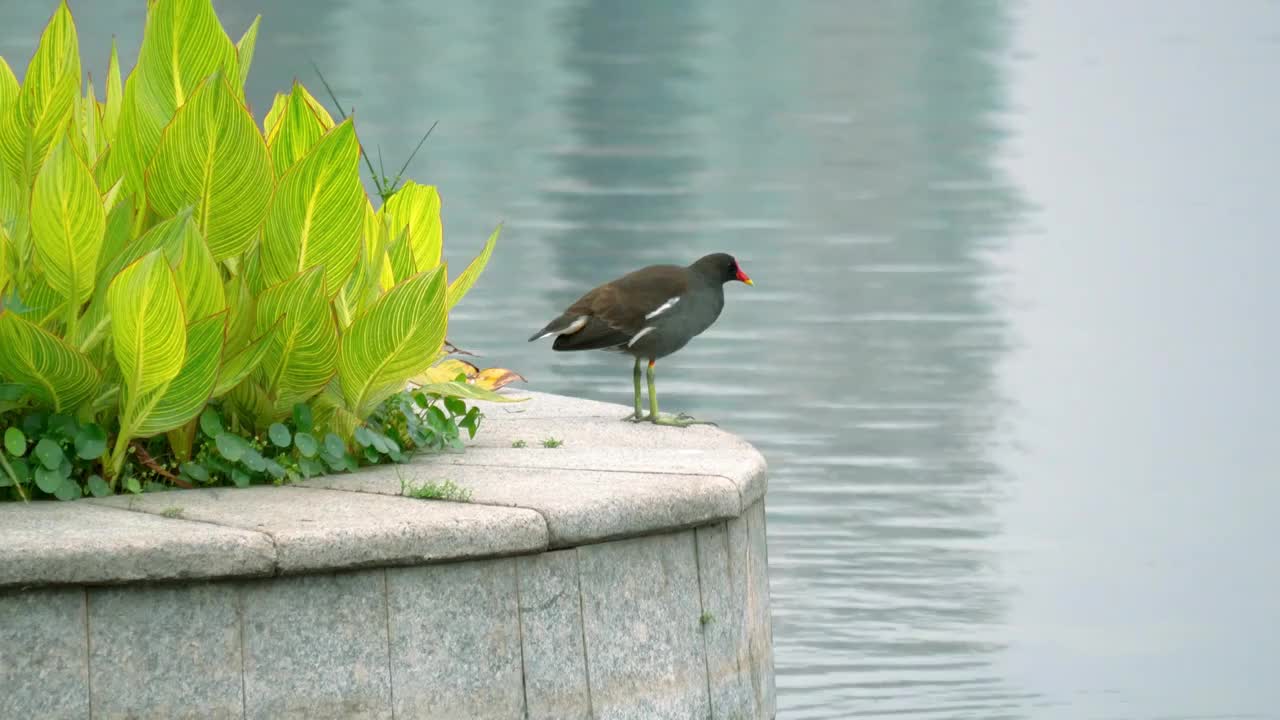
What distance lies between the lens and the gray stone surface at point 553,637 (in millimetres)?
3928

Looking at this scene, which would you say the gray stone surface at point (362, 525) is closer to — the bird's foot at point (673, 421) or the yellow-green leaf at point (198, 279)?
the yellow-green leaf at point (198, 279)

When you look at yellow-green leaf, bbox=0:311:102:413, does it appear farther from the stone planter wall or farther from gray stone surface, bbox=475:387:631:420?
gray stone surface, bbox=475:387:631:420

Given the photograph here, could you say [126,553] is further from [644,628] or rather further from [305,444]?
[644,628]

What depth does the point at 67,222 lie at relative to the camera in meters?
4.05

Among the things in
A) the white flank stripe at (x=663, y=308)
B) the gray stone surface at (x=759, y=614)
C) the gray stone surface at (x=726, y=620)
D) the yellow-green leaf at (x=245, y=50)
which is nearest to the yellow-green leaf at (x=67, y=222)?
the yellow-green leaf at (x=245, y=50)

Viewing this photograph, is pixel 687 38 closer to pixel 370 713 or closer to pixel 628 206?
pixel 628 206

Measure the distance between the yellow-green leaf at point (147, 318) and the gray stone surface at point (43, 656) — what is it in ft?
1.77

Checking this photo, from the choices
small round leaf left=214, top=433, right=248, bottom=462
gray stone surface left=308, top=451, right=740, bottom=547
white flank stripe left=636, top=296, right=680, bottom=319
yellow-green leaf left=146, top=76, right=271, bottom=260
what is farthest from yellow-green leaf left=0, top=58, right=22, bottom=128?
white flank stripe left=636, top=296, right=680, bottom=319

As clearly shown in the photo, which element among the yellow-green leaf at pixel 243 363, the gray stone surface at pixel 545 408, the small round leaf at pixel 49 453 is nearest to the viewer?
the small round leaf at pixel 49 453

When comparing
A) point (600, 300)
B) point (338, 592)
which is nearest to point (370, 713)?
point (338, 592)

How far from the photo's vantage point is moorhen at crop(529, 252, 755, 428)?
5.55m

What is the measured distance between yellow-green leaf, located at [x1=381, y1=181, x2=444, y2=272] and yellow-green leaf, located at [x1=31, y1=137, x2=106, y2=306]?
1132 millimetres

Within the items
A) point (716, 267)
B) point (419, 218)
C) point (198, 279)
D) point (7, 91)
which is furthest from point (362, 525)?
point (716, 267)

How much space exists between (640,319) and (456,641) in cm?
186
